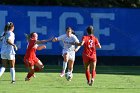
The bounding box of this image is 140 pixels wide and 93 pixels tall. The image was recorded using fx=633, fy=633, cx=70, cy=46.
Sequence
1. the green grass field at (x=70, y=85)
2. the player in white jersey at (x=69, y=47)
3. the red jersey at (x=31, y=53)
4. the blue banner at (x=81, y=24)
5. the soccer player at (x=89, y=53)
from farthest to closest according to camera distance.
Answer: the blue banner at (x=81, y=24)
the player in white jersey at (x=69, y=47)
the red jersey at (x=31, y=53)
the soccer player at (x=89, y=53)
the green grass field at (x=70, y=85)

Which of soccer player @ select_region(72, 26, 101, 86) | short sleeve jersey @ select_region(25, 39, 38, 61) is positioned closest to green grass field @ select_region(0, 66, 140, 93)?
soccer player @ select_region(72, 26, 101, 86)

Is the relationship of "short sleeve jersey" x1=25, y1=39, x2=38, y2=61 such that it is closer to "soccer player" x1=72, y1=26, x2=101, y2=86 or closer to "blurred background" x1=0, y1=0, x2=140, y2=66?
"soccer player" x1=72, y1=26, x2=101, y2=86

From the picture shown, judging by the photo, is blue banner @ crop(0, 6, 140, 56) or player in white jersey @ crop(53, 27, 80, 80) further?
blue banner @ crop(0, 6, 140, 56)

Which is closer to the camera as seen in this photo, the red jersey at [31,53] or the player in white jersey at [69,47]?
the red jersey at [31,53]

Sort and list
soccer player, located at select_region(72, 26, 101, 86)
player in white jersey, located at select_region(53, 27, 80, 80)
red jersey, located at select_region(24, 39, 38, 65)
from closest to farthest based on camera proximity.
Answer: soccer player, located at select_region(72, 26, 101, 86) → red jersey, located at select_region(24, 39, 38, 65) → player in white jersey, located at select_region(53, 27, 80, 80)

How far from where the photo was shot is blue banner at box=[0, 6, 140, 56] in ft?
109

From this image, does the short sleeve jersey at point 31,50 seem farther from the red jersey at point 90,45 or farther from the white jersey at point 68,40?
the red jersey at point 90,45

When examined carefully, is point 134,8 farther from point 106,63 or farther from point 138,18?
point 106,63

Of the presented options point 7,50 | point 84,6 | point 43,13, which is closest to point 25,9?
point 43,13

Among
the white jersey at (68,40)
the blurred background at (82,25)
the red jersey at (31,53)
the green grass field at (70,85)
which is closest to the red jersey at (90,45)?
the green grass field at (70,85)

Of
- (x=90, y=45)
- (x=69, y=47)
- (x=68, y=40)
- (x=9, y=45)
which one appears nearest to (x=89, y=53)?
(x=90, y=45)

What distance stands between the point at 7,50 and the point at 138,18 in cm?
1416

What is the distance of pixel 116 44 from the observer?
34.0 m

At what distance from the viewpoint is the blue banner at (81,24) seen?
109ft
